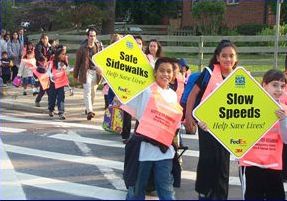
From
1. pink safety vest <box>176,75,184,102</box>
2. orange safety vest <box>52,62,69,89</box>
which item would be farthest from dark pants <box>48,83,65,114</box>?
pink safety vest <box>176,75,184,102</box>

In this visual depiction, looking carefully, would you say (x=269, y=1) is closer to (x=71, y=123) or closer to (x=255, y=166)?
(x=71, y=123)

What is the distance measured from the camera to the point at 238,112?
5332 millimetres

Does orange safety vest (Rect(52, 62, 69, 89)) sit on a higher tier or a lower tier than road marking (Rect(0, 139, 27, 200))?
higher

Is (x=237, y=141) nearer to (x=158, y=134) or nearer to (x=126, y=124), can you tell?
(x=158, y=134)

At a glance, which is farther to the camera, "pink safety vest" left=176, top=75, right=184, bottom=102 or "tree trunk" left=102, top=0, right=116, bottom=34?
"tree trunk" left=102, top=0, right=116, bottom=34

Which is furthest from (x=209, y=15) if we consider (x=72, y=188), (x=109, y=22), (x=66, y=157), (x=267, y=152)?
(x=267, y=152)

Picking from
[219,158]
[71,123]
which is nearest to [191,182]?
[219,158]

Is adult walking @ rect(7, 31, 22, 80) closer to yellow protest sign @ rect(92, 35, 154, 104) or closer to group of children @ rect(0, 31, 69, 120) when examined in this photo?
group of children @ rect(0, 31, 69, 120)

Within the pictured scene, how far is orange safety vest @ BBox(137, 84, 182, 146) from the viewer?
5535 mm

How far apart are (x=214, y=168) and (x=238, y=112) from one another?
0.60m

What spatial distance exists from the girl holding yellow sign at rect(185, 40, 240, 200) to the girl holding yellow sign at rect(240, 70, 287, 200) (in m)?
0.21

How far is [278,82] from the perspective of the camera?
546cm

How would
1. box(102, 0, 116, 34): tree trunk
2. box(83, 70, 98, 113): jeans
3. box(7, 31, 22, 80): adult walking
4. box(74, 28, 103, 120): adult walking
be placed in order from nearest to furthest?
box(74, 28, 103, 120): adult walking → box(83, 70, 98, 113): jeans → box(7, 31, 22, 80): adult walking → box(102, 0, 116, 34): tree trunk

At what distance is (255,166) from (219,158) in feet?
1.15
